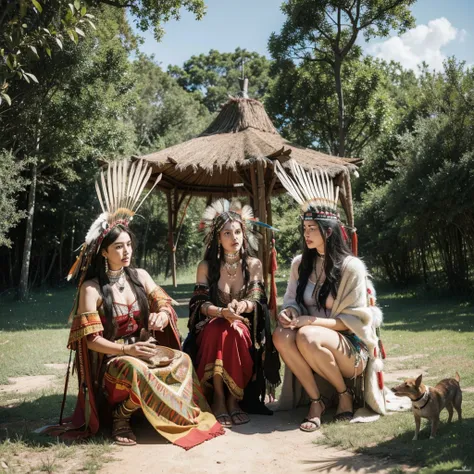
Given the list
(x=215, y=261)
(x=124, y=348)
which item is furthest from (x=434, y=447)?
(x=215, y=261)

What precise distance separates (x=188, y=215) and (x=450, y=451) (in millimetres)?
18357

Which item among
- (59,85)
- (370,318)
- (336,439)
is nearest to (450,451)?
(336,439)

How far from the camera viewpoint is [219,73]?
43906 millimetres

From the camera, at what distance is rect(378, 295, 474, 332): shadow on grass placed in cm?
838

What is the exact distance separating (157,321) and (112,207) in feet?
2.88

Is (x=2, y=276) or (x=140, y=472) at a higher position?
(x=2, y=276)

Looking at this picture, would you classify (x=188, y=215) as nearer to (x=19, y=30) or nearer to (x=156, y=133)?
(x=156, y=133)

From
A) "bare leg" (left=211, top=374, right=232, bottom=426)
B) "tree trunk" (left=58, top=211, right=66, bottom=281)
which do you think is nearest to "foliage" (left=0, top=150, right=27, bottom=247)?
"tree trunk" (left=58, top=211, right=66, bottom=281)

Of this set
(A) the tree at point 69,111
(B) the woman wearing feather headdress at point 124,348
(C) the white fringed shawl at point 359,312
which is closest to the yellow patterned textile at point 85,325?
(B) the woman wearing feather headdress at point 124,348

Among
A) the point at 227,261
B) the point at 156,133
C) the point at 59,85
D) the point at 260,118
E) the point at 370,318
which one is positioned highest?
the point at 156,133

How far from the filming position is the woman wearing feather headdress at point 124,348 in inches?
142

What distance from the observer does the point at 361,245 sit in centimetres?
1546

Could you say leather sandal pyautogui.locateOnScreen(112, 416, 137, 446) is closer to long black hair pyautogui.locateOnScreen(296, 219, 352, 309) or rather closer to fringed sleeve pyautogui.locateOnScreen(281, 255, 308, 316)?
fringed sleeve pyautogui.locateOnScreen(281, 255, 308, 316)

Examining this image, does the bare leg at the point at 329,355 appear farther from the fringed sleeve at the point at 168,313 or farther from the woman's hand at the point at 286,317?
the fringed sleeve at the point at 168,313
